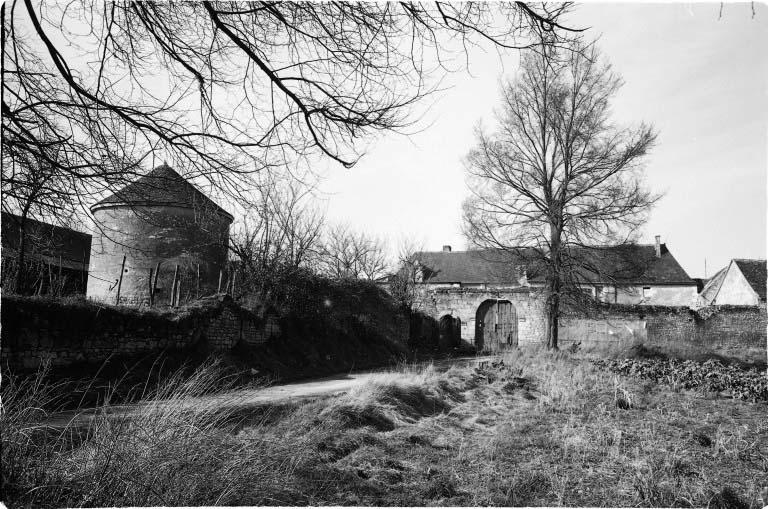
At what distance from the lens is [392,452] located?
500cm

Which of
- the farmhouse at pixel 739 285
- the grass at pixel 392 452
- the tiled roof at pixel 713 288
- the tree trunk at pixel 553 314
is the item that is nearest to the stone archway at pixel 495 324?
the tree trunk at pixel 553 314

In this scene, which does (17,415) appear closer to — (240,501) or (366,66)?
(240,501)

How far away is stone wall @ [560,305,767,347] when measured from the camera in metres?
21.7

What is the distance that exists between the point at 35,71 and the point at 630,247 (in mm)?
17356

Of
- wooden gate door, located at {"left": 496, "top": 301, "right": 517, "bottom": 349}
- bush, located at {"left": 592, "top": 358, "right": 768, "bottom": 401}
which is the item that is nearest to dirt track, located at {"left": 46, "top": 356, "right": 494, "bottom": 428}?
bush, located at {"left": 592, "top": 358, "right": 768, "bottom": 401}

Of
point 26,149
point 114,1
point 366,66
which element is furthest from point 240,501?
point 114,1

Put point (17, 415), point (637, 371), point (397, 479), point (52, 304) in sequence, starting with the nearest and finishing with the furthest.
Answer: point (17, 415) < point (397, 479) < point (52, 304) < point (637, 371)

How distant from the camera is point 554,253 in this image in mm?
17172

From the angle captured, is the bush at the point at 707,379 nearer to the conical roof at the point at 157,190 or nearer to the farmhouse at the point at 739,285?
the conical roof at the point at 157,190

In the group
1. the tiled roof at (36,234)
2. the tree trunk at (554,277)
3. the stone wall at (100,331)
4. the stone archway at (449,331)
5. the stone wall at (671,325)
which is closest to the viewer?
the tiled roof at (36,234)

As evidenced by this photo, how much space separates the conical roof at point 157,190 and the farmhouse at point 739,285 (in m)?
29.5

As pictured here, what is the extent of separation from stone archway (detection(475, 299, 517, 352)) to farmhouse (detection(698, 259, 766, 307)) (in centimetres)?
1174

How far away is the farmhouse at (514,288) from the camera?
1739 centimetres

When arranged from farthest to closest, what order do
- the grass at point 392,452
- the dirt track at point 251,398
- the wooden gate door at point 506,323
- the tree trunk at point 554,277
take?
the wooden gate door at point 506,323 < the tree trunk at point 554,277 < the dirt track at point 251,398 < the grass at point 392,452
